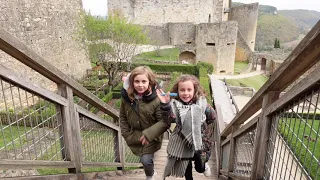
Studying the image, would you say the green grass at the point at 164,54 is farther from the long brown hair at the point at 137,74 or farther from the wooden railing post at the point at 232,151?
the long brown hair at the point at 137,74

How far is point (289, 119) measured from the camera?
170 cm

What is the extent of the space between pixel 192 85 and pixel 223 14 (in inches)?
1217

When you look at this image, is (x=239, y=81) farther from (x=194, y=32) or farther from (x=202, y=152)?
(x=202, y=152)

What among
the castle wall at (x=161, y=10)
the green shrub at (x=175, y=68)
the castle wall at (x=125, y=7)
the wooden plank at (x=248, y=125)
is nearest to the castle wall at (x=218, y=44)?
the green shrub at (x=175, y=68)

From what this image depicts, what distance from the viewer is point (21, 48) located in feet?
5.19

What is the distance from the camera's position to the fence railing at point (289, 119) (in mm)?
1291

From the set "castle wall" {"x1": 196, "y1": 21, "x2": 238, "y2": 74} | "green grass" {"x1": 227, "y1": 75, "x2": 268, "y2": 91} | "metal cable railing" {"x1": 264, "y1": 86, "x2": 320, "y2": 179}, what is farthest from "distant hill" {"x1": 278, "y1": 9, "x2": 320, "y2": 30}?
"metal cable railing" {"x1": 264, "y1": 86, "x2": 320, "y2": 179}

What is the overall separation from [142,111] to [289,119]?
4.19 ft

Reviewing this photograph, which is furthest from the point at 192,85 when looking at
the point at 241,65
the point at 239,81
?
the point at 241,65

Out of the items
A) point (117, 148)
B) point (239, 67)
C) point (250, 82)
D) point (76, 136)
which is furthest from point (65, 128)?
point (239, 67)

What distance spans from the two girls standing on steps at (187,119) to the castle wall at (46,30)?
988 cm

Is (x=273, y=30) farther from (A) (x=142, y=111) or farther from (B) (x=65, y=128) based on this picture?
(B) (x=65, y=128)

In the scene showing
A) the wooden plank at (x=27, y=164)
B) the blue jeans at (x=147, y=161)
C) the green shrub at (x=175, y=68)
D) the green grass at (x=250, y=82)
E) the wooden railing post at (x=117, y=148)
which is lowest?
the green grass at (x=250, y=82)

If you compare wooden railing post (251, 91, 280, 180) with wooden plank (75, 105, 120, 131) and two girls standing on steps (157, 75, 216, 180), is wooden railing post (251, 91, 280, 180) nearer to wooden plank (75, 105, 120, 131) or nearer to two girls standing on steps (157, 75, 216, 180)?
two girls standing on steps (157, 75, 216, 180)
